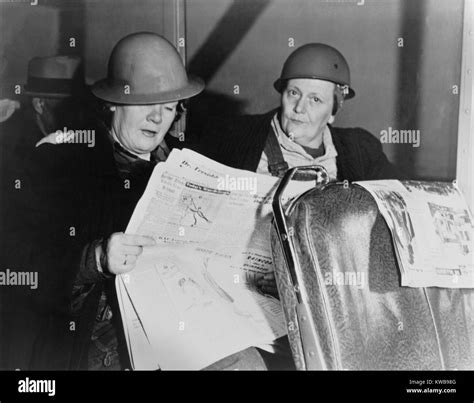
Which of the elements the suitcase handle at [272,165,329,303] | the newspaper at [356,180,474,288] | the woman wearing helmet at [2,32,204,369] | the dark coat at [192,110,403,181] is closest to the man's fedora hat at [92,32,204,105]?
the woman wearing helmet at [2,32,204,369]

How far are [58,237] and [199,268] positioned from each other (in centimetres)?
29

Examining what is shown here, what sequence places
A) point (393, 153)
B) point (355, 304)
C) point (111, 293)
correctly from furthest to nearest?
1. point (393, 153)
2. point (111, 293)
3. point (355, 304)

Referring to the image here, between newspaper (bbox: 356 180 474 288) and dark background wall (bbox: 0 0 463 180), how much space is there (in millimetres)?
106

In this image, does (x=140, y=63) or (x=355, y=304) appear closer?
(x=355, y=304)

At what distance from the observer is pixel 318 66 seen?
1327 mm

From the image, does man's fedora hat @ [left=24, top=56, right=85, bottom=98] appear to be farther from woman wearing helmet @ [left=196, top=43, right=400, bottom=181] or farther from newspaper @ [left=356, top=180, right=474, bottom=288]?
newspaper @ [left=356, top=180, right=474, bottom=288]

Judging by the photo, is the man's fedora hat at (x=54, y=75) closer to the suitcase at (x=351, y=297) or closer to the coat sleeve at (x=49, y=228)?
the coat sleeve at (x=49, y=228)

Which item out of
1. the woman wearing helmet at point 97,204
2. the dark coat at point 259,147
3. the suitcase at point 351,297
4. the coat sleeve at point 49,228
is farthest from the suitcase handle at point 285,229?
the coat sleeve at point 49,228

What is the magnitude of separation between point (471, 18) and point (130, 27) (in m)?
0.70

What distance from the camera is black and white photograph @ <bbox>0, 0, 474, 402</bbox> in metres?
1.26
